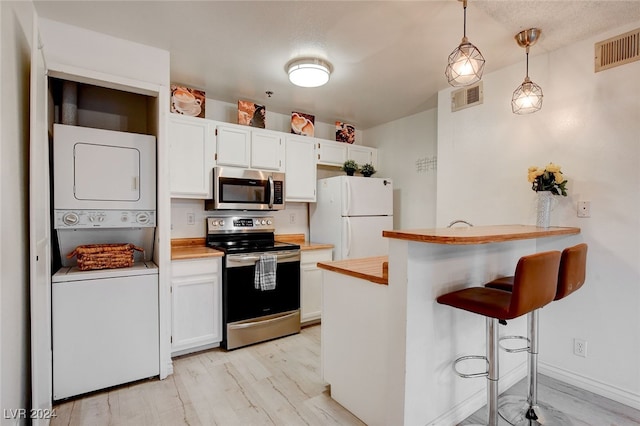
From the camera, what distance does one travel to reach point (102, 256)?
2238 millimetres

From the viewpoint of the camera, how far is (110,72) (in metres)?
2.25

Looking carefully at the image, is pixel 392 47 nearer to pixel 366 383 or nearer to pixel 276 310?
pixel 366 383

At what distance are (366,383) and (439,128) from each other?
2.52 m

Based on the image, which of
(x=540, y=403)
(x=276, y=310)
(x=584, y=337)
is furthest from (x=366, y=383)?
(x=584, y=337)

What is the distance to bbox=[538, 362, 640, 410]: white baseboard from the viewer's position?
2.08 metres

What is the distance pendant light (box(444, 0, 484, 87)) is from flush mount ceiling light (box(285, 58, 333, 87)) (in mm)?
1125

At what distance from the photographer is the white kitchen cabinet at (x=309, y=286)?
336cm

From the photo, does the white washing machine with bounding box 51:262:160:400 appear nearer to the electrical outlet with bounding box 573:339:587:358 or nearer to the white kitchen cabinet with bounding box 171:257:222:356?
the white kitchen cabinet with bounding box 171:257:222:356

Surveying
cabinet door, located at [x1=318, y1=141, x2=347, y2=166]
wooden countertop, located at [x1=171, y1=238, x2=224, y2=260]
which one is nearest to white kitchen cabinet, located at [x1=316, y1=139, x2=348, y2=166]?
cabinet door, located at [x1=318, y1=141, x2=347, y2=166]

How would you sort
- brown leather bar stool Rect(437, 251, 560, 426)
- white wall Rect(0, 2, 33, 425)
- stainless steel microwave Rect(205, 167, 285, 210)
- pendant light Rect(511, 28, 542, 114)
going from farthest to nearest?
stainless steel microwave Rect(205, 167, 285, 210) → pendant light Rect(511, 28, 542, 114) → brown leather bar stool Rect(437, 251, 560, 426) → white wall Rect(0, 2, 33, 425)

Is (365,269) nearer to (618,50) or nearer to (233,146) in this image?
(233,146)

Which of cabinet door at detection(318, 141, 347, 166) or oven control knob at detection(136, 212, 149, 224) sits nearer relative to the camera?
oven control knob at detection(136, 212, 149, 224)

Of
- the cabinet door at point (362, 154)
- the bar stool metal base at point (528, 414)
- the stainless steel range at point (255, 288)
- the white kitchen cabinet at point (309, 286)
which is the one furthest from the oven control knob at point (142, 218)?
the bar stool metal base at point (528, 414)

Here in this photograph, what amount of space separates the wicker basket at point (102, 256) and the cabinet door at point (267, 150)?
1514 mm
